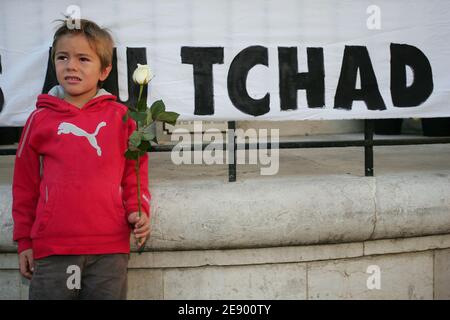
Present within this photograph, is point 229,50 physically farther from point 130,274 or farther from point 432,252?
point 432,252

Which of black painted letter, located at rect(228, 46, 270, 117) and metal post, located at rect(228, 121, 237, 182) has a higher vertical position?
black painted letter, located at rect(228, 46, 270, 117)

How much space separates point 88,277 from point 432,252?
6.11 ft

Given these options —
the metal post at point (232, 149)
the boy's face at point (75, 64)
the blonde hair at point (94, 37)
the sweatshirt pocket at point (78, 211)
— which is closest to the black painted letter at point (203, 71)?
the metal post at point (232, 149)

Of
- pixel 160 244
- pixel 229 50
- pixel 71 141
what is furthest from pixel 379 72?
pixel 71 141

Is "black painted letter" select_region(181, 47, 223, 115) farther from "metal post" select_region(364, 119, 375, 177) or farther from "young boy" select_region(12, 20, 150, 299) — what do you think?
"metal post" select_region(364, 119, 375, 177)

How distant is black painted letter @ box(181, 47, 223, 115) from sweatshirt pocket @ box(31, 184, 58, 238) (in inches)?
35.4

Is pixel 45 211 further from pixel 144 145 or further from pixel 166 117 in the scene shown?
pixel 166 117

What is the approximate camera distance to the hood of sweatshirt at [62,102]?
203cm

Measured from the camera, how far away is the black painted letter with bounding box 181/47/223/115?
8.22 ft

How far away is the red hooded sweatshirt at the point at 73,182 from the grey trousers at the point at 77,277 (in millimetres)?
43

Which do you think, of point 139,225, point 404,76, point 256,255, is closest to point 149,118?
point 139,225

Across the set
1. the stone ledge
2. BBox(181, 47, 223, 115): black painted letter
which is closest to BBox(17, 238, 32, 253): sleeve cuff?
the stone ledge

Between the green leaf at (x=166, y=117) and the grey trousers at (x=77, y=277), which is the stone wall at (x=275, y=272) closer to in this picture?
the grey trousers at (x=77, y=277)

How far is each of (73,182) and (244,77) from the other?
1.09 m
